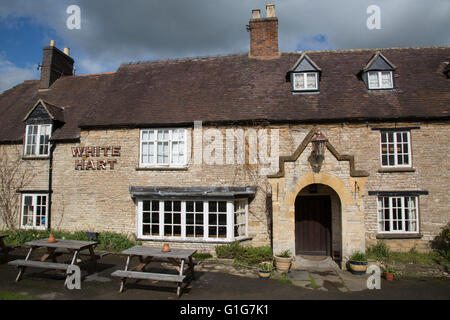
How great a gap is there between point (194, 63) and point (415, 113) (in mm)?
11631

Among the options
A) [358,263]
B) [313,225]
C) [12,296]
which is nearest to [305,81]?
[313,225]

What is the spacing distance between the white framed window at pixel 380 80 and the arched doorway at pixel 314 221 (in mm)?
5878

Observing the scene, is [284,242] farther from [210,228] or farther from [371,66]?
[371,66]

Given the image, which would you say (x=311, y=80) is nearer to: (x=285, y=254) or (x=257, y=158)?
(x=257, y=158)

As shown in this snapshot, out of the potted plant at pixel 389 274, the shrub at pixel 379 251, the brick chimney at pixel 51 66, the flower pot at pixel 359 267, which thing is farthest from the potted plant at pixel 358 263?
the brick chimney at pixel 51 66

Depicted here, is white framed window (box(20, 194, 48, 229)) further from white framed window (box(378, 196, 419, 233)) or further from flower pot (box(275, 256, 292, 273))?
white framed window (box(378, 196, 419, 233))

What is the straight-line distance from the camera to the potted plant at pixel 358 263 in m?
9.05

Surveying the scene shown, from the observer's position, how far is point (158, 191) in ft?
39.0

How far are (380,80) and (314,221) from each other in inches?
299

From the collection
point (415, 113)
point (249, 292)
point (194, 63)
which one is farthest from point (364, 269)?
point (194, 63)

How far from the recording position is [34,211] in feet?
44.1

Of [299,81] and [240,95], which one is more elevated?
[299,81]

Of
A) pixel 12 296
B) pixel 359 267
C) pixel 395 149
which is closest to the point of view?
pixel 12 296

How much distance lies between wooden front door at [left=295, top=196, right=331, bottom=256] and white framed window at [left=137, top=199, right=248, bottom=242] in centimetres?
237
